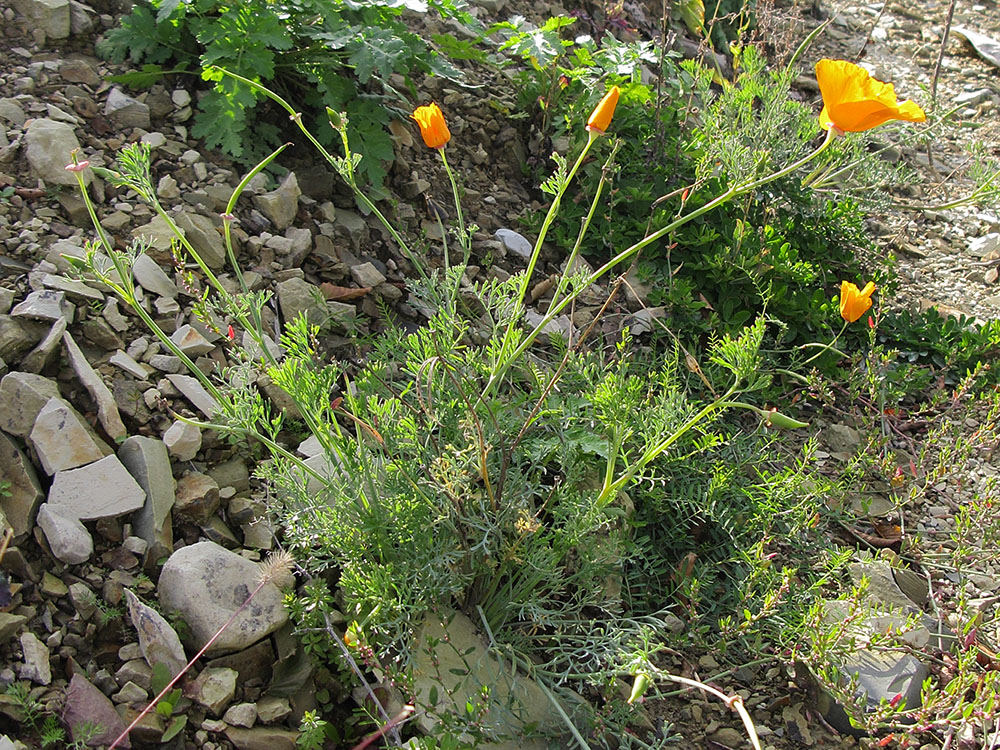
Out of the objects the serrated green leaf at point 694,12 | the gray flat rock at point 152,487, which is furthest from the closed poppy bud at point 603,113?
the serrated green leaf at point 694,12

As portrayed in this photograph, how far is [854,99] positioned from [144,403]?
185 cm

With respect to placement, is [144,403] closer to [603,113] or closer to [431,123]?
[431,123]

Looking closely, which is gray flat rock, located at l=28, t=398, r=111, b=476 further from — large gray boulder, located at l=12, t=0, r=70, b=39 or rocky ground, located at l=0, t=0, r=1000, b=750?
large gray boulder, located at l=12, t=0, r=70, b=39

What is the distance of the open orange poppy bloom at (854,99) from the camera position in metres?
1.54

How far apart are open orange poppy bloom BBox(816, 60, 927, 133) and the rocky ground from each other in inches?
55.0

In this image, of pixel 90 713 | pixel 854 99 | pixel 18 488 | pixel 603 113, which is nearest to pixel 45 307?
pixel 18 488

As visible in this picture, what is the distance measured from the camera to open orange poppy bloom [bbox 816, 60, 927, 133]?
5.05ft

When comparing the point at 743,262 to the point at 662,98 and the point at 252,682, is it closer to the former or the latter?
the point at 662,98

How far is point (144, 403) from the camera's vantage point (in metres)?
2.13

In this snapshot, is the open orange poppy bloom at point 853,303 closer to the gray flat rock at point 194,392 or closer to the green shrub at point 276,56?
the green shrub at point 276,56

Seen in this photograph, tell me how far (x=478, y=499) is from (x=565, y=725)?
21.7 inches

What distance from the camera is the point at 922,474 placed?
2807 mm

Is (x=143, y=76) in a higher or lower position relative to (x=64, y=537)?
higher

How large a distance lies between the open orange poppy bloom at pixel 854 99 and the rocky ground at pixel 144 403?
1398mm
